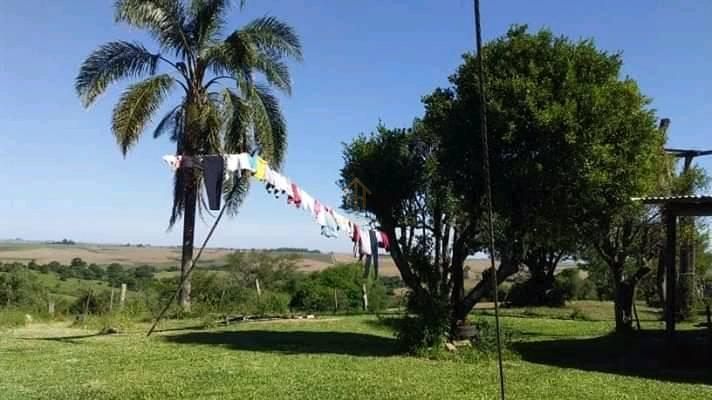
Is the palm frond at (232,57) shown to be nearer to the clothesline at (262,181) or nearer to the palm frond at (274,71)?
the palm frond at (274,71)

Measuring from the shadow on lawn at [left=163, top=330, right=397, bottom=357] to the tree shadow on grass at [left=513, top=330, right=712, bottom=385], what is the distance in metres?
2.94

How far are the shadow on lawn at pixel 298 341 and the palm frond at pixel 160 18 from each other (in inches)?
341

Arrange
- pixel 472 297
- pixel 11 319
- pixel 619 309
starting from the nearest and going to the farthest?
pixel 472 297 → pixel 619 309 → pixel 11 319

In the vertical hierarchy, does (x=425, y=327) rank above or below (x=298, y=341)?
above

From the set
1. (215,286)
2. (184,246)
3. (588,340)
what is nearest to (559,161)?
(588,340)

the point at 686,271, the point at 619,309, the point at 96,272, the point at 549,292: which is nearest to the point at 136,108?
the point at 619,309

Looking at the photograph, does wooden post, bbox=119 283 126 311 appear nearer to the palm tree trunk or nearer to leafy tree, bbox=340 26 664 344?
the palm tree trunk

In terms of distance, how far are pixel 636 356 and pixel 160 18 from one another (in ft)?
49.1

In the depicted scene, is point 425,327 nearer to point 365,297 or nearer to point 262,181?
point 262,181

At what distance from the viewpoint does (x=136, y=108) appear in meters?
18.9

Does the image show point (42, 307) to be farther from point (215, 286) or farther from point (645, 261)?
point (645, 261)

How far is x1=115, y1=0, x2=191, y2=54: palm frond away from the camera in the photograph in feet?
61.3

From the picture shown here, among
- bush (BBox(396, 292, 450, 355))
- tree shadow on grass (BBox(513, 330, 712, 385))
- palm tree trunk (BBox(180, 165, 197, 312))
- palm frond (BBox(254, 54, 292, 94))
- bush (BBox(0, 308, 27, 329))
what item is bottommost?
bush (BBox(0, 308, 27, 329))

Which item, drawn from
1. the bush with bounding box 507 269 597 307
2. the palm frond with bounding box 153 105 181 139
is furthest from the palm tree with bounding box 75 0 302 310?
the bush with bounding box 507 269 597 307
